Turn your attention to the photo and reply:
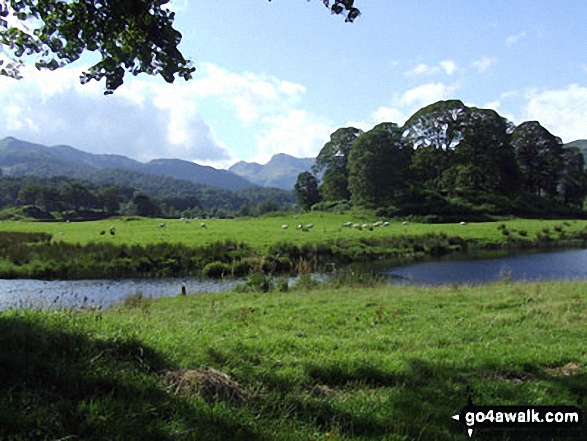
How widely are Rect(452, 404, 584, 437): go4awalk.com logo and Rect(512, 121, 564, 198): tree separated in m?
95.6

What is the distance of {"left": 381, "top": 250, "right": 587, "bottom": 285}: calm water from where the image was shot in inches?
1020

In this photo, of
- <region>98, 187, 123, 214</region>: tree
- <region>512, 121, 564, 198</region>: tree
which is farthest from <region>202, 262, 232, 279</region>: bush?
<region>98, 187, 123, 214</region>: tree

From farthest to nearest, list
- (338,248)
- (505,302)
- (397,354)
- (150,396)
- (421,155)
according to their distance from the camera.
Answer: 1. (421,155)
2. (338,248)
3. (505,302)
4. (397,354)
5. (150,396)

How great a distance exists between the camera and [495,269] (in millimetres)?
29609

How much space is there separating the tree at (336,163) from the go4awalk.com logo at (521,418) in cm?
8242

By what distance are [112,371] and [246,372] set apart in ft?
5.64

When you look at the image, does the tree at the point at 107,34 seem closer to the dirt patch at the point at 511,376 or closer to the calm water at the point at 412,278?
the dirt patch at the point at 511,376

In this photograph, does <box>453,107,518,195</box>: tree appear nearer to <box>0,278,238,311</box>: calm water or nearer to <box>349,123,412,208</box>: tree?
<box>349,123,412,208</box>: tree

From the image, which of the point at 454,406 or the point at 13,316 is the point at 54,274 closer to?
A: the point at 13,316

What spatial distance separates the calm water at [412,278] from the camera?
21219mm

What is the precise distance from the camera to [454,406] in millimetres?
5512

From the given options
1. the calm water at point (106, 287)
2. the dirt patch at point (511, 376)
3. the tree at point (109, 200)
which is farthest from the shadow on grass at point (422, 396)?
the tree at point (109, 200)

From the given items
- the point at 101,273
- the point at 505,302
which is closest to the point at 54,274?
the point at 101,273

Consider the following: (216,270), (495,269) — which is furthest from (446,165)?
(216,270)
